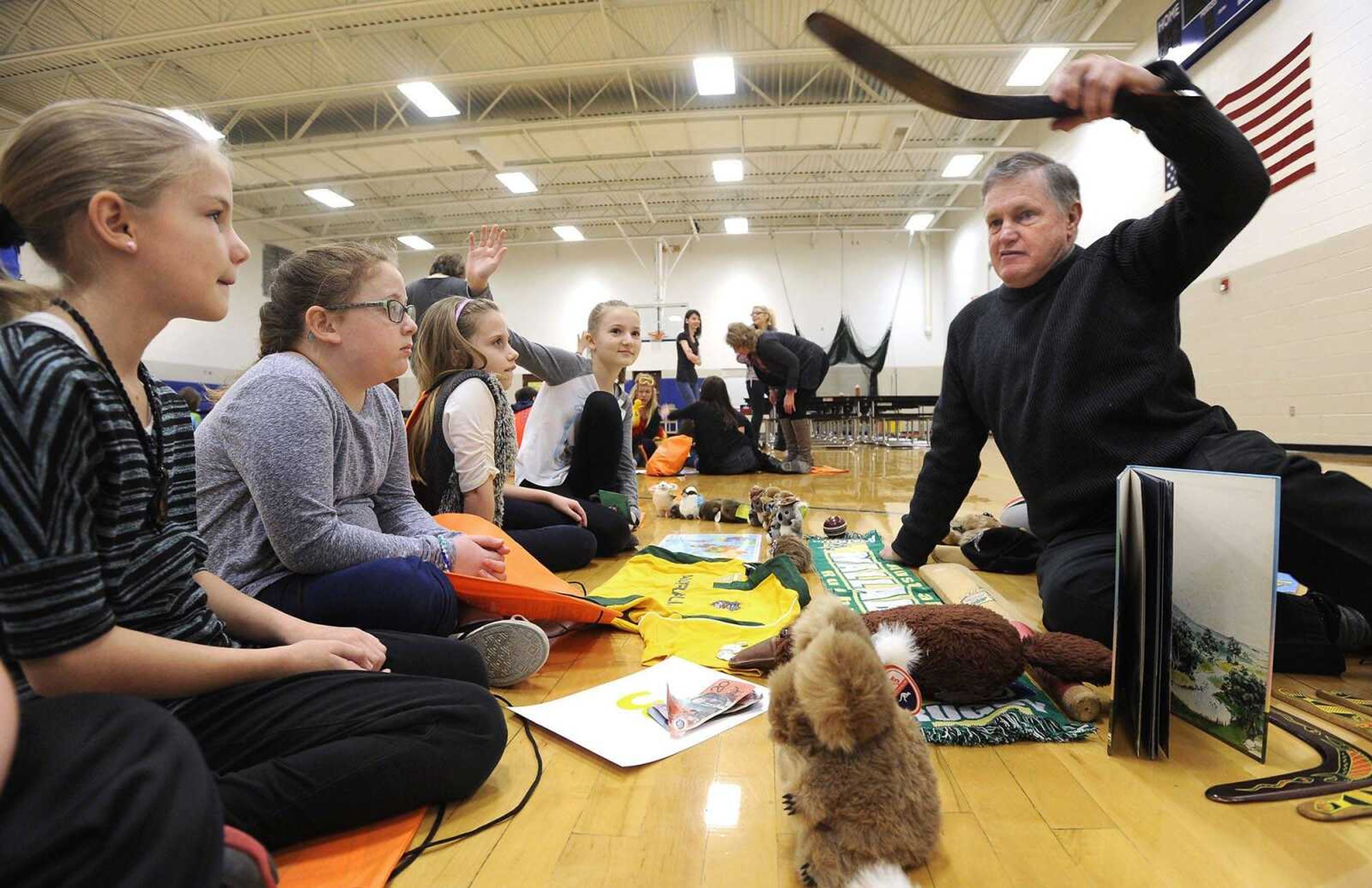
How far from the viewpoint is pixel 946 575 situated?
82.9 inches

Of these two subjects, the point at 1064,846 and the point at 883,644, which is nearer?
the point at 1064,846

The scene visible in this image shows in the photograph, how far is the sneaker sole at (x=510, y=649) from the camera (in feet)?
4.71

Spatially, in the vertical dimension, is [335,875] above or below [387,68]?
below

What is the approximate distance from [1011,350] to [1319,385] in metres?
4.38

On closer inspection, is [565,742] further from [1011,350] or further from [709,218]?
[709,218]

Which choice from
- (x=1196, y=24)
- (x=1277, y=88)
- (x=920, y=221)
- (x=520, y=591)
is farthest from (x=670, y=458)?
(x=920, y=221)

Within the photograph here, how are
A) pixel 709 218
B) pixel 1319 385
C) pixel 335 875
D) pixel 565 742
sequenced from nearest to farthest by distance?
pixel 335 875, pixel 565 742, pixel 1319 385, pixel 709 218

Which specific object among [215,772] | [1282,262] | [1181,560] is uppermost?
[1282,262]

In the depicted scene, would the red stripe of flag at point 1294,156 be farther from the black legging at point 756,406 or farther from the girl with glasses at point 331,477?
the girl with glasses at point 331,477

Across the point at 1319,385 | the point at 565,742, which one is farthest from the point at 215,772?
the point at 1319,385

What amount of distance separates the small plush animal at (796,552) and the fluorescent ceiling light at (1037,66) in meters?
6.18

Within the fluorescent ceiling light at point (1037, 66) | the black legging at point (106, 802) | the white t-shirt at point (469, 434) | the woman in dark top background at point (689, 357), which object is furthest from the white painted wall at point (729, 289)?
the black legging at point (106, 802)

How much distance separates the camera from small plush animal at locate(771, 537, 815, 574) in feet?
7.72

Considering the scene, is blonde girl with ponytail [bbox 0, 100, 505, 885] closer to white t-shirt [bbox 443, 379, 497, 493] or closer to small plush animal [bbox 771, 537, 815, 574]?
white t-shirt [bbox 443, 379, 497, 493]
